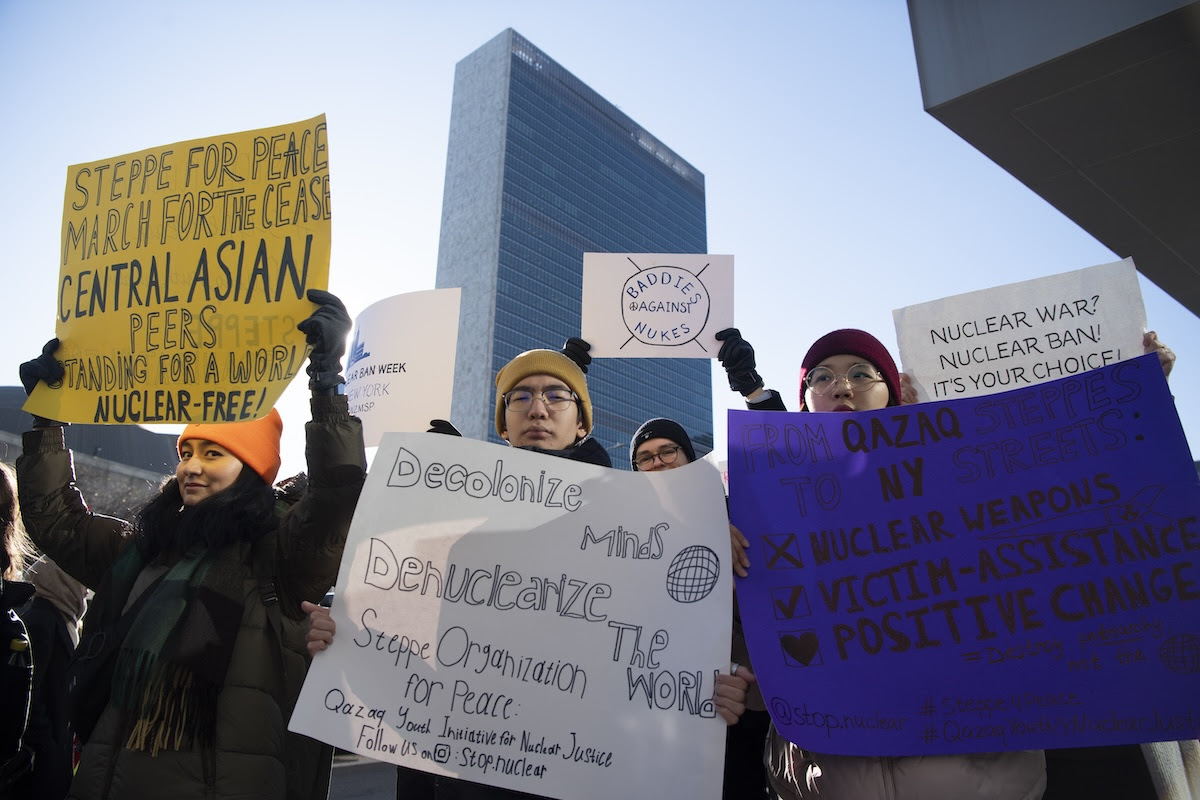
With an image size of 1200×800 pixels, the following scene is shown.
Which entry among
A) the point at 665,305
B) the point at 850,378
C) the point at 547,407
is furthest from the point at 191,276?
the point at 850,378

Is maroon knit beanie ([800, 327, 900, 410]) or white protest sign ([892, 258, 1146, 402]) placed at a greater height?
white protest sign ([892, 258, 1146, 402])

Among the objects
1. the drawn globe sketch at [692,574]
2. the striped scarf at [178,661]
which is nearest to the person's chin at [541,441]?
the drawn globe sketch at [692,574]

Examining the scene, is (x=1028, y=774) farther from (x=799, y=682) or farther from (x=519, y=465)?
(x=519, y=465)

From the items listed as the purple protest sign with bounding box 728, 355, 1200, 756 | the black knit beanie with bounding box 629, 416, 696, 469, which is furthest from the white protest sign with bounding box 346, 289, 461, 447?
the purple protest sign with bounding box 728, 355, 1200, 756

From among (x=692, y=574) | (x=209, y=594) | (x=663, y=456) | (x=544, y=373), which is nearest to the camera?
(x=692, y=574)

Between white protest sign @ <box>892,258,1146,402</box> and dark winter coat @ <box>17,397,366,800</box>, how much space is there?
2431mm

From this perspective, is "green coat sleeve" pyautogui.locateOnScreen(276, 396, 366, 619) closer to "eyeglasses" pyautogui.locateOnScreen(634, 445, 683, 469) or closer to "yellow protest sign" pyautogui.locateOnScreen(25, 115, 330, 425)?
"yellow protest sign" pyautogui.locateOnScreen(25, 115, 330, 425)

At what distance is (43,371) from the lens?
2764mm

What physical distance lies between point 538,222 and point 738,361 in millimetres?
98807

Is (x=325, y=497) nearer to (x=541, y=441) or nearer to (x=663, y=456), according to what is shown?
(x=541, y=441)

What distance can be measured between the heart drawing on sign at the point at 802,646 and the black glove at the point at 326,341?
4.79 ft

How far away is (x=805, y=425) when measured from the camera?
2.14m

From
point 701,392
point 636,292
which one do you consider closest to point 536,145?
point 701,392

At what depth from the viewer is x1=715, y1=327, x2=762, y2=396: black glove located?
3045 mm
